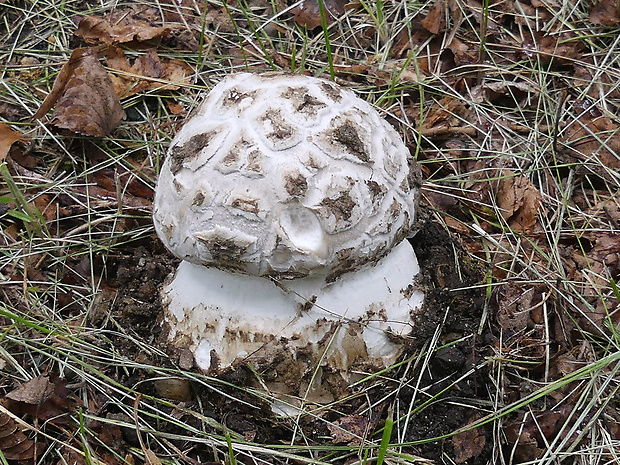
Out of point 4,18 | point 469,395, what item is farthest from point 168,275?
point 4,18

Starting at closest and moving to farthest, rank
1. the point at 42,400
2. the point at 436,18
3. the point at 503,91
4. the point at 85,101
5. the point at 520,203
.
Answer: the point at 42,400 → the point at 520,203 → the point at 85,101 → the point at 503,91 → the point at 436,18

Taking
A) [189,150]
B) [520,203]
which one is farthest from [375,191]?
[520,203]

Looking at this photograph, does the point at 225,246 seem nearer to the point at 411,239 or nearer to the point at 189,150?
the point at 189,150

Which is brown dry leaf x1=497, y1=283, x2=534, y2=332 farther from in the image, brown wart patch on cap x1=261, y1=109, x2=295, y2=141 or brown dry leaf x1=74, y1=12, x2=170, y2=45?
brown dry leaf x1=74, y1=12, x2=170, y2=45

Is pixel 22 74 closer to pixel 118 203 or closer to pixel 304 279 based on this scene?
pixel 118 203

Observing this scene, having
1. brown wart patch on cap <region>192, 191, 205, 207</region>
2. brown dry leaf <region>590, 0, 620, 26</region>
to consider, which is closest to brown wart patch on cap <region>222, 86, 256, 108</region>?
brown wart patch on cap <region>192, 191, 205, 207</region>
